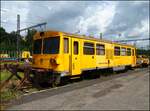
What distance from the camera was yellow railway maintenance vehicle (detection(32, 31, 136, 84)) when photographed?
14891 mm

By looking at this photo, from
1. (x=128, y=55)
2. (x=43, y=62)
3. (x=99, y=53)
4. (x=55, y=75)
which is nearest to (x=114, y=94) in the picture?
(x=55, y=75)

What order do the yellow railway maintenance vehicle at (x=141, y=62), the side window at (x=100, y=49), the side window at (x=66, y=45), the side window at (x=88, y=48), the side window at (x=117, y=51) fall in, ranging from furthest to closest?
the yellow railway maintenance vehicle at (x=141, y=62) < the side window at (x=117, y=51) < the side window at (x=100, y=49) < the side window at (x=88, y=48) < the side window at (x=66, y=45)

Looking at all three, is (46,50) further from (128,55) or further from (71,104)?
(128,55)

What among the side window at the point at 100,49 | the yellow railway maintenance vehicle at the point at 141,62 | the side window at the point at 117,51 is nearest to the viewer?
the side window at the point at 100,49

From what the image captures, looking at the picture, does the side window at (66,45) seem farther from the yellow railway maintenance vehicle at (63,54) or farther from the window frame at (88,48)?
the window frame at (88,48)

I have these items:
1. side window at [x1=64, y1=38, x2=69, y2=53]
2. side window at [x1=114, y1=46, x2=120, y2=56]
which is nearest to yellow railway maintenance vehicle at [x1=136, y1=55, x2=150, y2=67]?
side window at [x1=114, y1=46, x2=120, y2=56]

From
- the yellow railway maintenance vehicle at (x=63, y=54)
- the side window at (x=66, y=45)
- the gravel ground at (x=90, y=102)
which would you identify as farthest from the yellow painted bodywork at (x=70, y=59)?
the gravel ground at (x=90, y=102)

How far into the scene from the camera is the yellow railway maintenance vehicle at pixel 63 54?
14891 millimetres

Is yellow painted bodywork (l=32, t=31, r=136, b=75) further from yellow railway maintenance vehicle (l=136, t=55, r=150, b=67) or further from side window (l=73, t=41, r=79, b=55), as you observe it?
yellow railway maintenance vehicle (l=136, t=55, r=150, b=67)

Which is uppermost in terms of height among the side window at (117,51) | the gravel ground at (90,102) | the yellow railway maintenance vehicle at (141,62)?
the side window at (117,51)

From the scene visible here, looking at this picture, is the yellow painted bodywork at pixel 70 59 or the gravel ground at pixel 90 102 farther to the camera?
the yellow painted bodywork at pixel 70 59

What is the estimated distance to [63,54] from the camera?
15141 millimetres

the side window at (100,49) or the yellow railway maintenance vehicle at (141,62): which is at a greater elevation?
the side window at (100,49)

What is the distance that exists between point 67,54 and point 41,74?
196 centimetres
